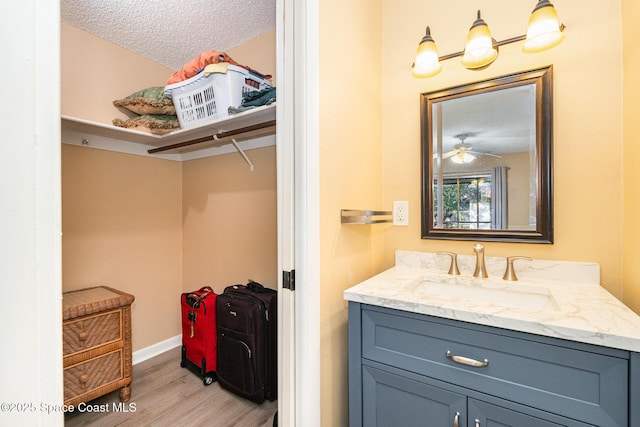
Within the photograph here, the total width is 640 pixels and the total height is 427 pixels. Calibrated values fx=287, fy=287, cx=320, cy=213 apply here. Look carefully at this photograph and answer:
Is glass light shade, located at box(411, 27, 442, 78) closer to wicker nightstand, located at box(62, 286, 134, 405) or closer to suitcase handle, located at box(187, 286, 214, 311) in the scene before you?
suitcase handle, located at box(187, 286, 214, 311)

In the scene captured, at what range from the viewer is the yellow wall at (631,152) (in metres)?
1.01

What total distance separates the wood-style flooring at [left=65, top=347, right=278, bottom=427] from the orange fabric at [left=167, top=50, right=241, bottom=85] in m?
2.09

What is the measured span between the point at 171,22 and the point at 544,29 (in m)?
2.14

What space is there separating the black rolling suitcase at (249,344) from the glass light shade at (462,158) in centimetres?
134

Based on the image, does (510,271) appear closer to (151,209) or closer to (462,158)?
(462,158)

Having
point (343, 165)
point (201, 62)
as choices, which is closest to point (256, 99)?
point (201, 62)

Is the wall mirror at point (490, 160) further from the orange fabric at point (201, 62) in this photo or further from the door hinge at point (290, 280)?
the orange fabric at point (201, 62)

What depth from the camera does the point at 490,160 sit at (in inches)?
53.0

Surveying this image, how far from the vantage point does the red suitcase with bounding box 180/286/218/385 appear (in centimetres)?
203

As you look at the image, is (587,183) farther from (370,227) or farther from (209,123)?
(209,123)

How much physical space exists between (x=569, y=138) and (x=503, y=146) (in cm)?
24

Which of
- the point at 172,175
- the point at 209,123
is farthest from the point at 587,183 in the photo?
the point at 172,175

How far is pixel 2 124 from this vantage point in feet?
1.48

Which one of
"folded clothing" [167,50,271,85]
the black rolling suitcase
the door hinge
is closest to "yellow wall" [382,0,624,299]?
the door hinge
